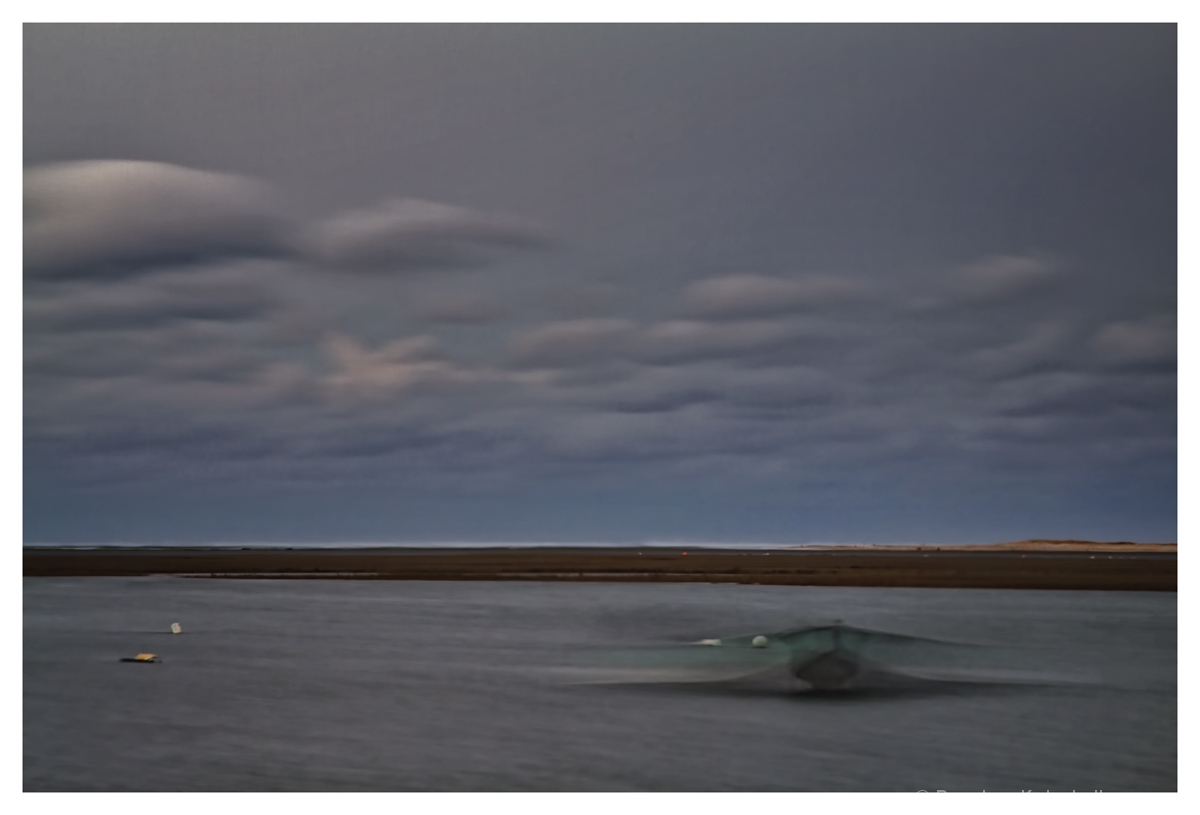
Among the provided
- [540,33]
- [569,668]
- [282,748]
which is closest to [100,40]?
[540,33]

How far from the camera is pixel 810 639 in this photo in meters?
20.6

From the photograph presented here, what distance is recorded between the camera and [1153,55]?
1675 centimetres

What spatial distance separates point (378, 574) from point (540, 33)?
43.6 m

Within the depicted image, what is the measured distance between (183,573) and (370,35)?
47.3 metres

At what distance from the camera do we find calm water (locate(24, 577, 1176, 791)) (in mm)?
13773

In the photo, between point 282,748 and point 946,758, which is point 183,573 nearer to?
point 282,748

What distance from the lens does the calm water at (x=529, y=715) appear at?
1377 cm

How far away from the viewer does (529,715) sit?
17438mm

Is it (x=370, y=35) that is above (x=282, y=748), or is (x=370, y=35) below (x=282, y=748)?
above

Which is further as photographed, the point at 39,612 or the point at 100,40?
the point at 39,612

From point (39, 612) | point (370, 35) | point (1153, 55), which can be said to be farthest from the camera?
point (39, 612)
